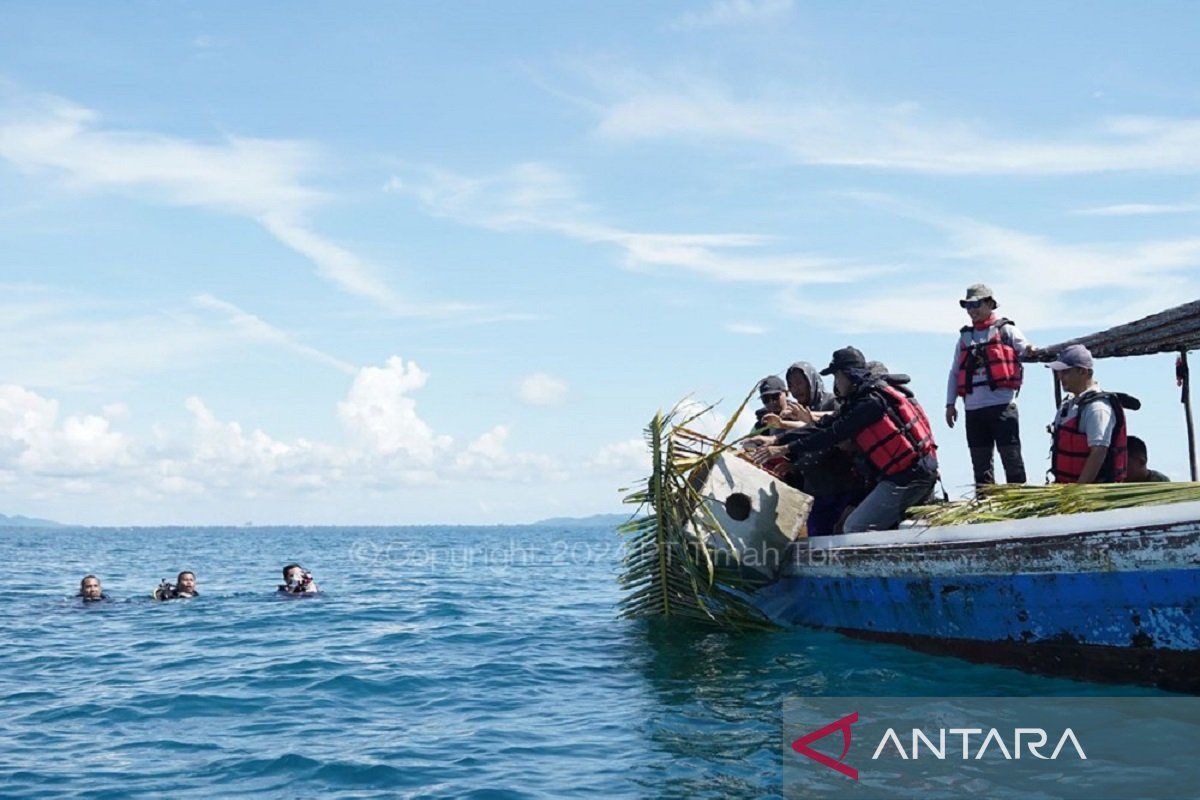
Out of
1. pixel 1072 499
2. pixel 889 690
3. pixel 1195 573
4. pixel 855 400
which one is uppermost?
pixel 855 400

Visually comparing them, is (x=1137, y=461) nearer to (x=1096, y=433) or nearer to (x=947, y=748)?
(x=1096, y=433)

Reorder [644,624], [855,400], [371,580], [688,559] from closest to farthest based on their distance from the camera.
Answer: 1. [855,400]
2. [688,559]
3. [644,624]
4. [371,580]

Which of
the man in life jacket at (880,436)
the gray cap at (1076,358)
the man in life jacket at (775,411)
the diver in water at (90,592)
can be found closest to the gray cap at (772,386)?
the man in life jacket at (775,411)

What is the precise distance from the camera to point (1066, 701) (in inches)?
326

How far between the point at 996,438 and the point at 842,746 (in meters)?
4.82

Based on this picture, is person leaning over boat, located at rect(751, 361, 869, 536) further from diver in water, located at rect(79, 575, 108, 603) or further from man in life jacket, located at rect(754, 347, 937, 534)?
diver in water, located at rect(79, 575, 108, 603)

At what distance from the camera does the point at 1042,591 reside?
28.1 feet

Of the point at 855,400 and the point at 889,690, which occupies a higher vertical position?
the point at 855,400

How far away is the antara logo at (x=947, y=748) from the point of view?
24.2 feet

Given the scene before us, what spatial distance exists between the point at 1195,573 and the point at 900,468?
3.57 metres

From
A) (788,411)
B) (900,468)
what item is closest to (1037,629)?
(900,468)

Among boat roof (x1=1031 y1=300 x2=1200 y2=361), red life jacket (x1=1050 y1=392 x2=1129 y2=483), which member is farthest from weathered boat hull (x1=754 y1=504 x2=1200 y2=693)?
boat roof (x1=1031 y1=300 x2=1200 y2=361)

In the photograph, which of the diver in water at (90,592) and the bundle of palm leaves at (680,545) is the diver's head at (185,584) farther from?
the bundle of palm leaves at (680,545)

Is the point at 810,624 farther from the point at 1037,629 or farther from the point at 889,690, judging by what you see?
the point at 1037,629
